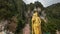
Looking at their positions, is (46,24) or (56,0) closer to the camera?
(46,24)

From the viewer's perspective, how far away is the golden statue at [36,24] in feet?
8.11

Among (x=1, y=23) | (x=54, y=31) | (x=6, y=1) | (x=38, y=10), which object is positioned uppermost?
(x=6, y=1)

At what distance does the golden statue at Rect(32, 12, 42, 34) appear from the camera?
8.11 ft

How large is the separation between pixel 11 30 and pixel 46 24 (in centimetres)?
58

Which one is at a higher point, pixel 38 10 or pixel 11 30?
pixel 38 10

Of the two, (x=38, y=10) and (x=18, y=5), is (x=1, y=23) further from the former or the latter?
(x=38, y=10)

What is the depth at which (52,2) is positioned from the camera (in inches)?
106

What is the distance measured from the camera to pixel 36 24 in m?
2.51

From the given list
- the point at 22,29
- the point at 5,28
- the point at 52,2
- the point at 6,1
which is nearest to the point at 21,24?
the point at 22,29

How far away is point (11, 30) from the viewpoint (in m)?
2.57

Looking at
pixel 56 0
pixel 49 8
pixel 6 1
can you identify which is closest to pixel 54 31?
pixel 49 8

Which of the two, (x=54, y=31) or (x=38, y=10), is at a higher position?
(x=38, y=10)

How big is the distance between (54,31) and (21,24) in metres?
0.56

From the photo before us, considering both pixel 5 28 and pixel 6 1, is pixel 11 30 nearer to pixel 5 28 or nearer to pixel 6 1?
pixel 5 28
